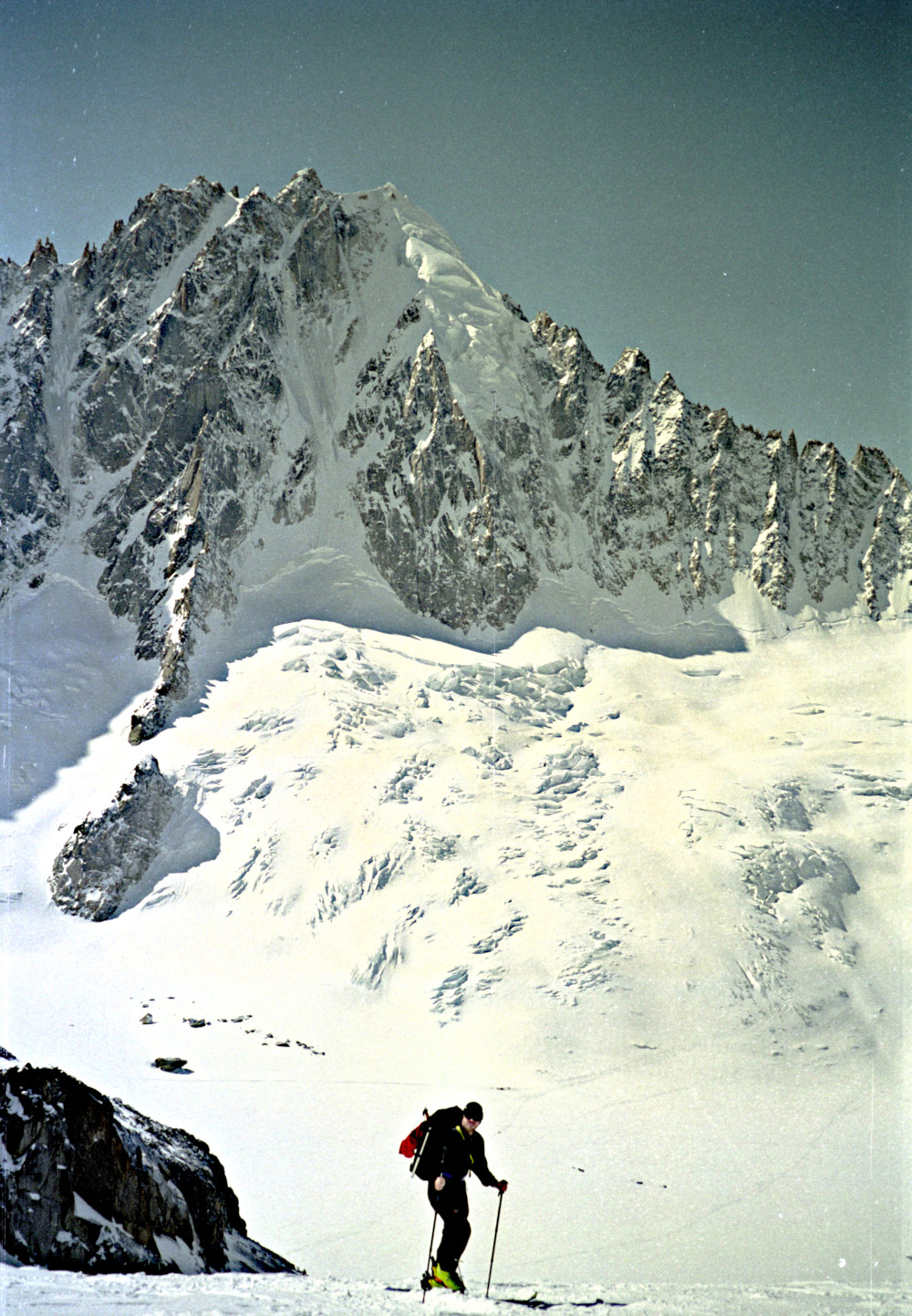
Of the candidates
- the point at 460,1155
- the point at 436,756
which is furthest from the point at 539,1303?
the point at 436,756

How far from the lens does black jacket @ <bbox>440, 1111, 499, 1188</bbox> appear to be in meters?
9.98

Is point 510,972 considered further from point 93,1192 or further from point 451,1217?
point 93,1192

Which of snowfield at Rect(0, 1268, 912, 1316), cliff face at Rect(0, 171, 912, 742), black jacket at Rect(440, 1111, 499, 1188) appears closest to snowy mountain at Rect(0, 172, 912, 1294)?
cliff face at Rect(0, 171, 912, 742)

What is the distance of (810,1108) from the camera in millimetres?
32969

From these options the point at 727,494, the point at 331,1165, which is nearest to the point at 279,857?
the point at 331,1165

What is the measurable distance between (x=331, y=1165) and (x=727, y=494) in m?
84.7

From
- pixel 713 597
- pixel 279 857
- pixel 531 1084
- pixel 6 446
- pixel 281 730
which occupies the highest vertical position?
pixel 6 446

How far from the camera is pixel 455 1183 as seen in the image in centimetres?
1004

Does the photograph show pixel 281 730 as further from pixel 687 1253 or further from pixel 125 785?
pixel 687 1253

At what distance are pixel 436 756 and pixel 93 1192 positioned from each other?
48.6 m

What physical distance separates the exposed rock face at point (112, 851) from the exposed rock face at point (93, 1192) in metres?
42.0

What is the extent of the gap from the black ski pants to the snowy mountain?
1202cm

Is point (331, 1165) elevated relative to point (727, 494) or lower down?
lower down

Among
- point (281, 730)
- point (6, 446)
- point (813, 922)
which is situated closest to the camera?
point (813, 922)
